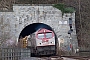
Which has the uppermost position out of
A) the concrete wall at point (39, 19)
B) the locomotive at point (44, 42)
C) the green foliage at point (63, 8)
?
the green foliage at point (63, 8)

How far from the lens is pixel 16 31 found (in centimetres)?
3005

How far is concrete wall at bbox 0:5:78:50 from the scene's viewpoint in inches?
1180

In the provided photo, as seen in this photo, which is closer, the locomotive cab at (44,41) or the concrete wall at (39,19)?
the locomotive cab at (44,41)

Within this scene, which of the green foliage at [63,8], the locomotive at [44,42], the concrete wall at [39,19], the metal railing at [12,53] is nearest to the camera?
the metal railing at [12,53]

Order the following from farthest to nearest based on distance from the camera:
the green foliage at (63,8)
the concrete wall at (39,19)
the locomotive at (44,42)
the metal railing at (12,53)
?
the green foliage at (63,8) < the concrete wall at (39,19) < the locomotive at (44,42) < the metal railing at (12,53)

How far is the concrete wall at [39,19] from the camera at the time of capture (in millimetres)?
29984

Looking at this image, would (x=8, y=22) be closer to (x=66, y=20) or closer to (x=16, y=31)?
(x=16, y=31)

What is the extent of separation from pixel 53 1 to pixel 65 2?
5.21 feet

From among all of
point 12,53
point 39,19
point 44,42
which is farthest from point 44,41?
point 12,53

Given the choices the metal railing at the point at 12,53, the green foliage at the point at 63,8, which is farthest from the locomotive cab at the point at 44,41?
the metal railing at the point at 12,53

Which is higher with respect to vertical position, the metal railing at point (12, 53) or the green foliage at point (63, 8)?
the green foliage at point (63, 8)

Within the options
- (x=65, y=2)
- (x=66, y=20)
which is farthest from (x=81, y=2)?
(x=66, y=20)

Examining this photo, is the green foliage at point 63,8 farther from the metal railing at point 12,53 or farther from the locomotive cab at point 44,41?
the metal railing at point 12,53

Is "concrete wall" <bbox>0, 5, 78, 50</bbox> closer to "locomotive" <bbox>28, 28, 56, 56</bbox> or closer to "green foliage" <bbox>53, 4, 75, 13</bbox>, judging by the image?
"green foliage" <bbox>53, 4, 75, 13</bbox>
